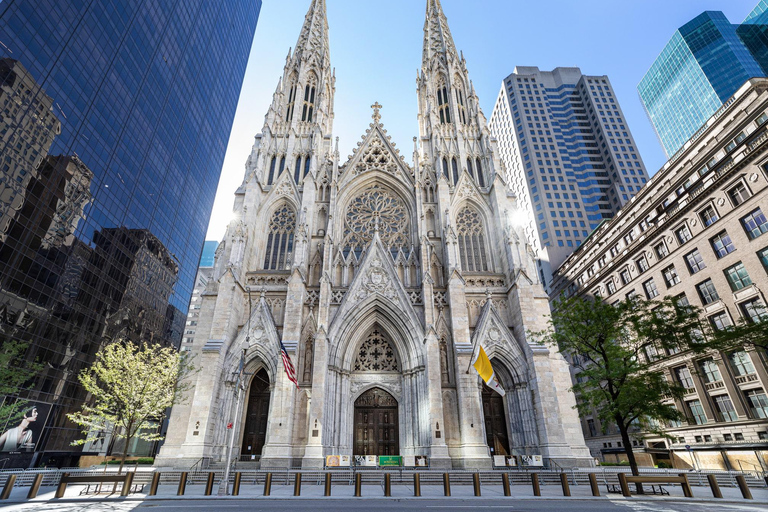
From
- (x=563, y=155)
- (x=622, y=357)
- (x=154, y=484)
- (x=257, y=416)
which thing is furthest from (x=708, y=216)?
(x=563, y=155)

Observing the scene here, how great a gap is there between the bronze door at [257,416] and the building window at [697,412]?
35.2 m

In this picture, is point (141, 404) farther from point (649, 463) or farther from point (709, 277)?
point (709, 277)

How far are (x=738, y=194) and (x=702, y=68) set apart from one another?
67743 mm

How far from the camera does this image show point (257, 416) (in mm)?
24594

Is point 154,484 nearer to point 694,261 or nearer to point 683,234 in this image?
point 694,261

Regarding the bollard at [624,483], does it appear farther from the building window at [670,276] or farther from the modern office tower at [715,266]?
the building window at [670,276]

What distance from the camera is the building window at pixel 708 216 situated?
99.4ft

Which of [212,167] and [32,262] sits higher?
[212,167]

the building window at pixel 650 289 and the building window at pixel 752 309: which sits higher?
the building window at pixel 650 289

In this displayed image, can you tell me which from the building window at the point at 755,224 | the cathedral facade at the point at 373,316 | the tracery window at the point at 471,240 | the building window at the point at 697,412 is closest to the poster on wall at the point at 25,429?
the cathedral facade at the point at 373,316

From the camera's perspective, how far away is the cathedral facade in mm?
22288

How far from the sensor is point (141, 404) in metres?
19.3

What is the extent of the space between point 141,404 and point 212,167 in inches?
2053

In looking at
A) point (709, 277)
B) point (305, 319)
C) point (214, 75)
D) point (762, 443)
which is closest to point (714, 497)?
point (762, 443)
